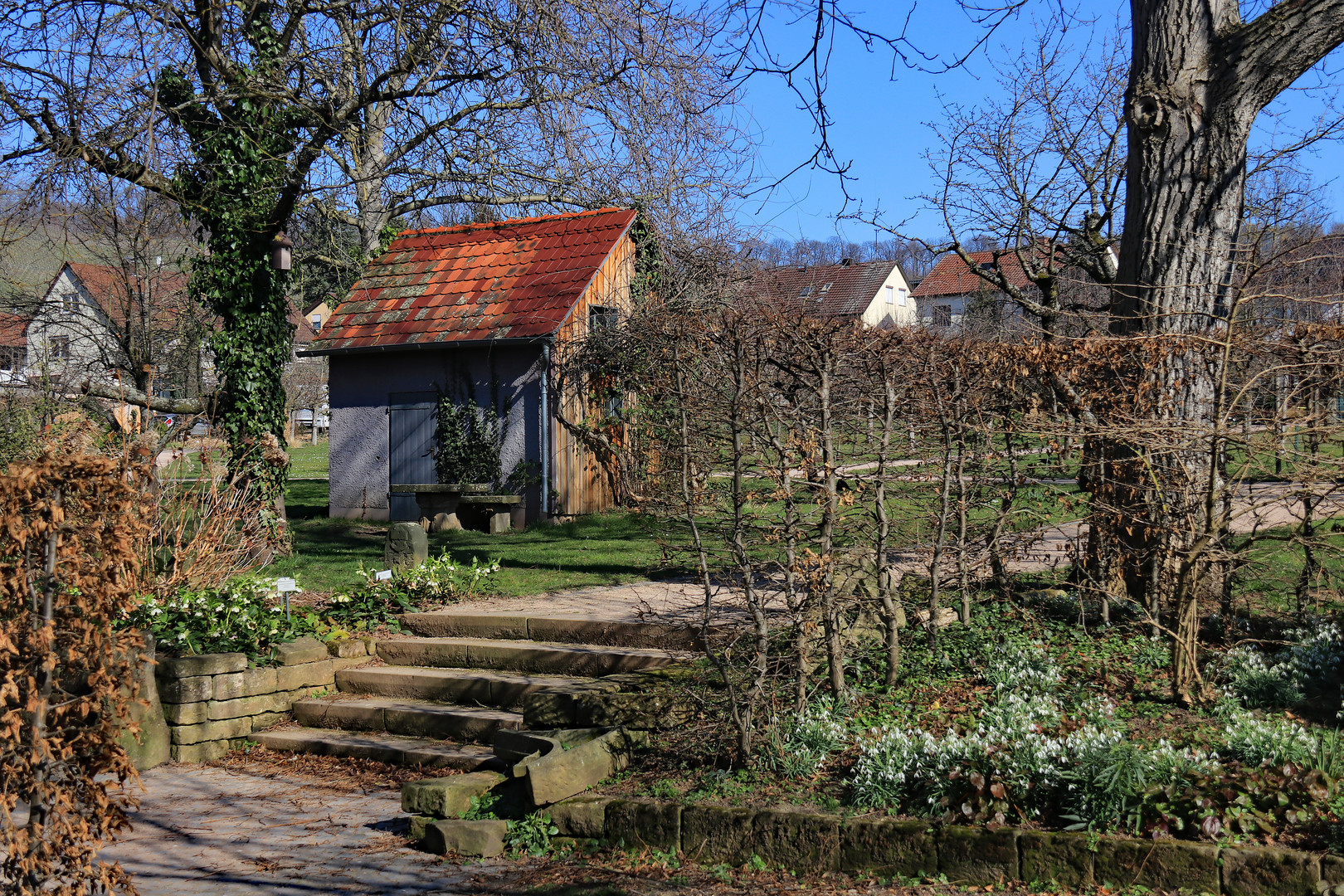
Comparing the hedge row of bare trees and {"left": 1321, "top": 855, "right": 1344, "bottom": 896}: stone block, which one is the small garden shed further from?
{"left": 1321, "top": 855, "right": 1344, "bottom": 896}: stone block

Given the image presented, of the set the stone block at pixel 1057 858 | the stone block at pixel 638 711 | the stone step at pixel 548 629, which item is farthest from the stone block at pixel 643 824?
the stone step at pixel 548 629

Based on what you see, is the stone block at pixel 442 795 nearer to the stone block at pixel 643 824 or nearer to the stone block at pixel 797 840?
the stone block at pixel 643 824

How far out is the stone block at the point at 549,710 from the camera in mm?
6102

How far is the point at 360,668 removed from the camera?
27.0ft

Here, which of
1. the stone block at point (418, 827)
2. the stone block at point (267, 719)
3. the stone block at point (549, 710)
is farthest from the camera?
the stone block at point (267, 719)

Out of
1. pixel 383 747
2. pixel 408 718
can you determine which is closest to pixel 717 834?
pixel 383 747

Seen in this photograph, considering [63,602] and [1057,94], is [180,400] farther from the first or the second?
[1057,94]

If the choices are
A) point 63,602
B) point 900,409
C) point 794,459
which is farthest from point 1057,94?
point 63,602

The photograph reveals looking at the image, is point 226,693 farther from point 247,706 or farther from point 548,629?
point 548,629

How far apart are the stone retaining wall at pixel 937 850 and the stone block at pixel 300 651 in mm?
3648

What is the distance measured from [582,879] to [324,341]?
1428 cm

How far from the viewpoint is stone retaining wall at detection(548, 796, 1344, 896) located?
3.85 metres

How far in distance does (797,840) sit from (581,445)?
38.8 ft

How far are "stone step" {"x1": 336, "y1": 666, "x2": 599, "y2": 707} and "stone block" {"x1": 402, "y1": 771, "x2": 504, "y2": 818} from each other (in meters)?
1.19
